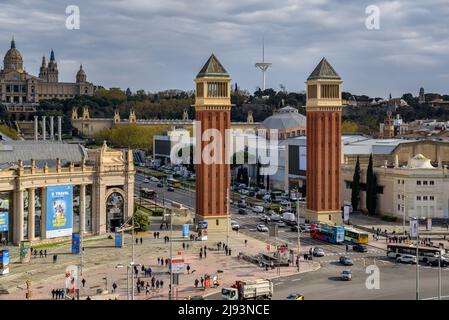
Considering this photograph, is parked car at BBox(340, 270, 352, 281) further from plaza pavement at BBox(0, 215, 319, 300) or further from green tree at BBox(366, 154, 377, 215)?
green tree at BBox(366, 154, 377, 215)

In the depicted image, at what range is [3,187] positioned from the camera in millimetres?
68938

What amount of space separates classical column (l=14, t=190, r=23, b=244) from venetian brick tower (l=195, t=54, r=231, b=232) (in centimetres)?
2336

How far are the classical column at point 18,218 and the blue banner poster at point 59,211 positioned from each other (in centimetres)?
302

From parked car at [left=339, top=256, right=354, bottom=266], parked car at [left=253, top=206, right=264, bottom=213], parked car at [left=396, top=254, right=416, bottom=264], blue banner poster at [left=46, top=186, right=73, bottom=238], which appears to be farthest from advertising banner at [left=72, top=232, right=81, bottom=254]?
parked car at [left=253, top=206, right=264, bottom=213]

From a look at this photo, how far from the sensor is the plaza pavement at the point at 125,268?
174 feet

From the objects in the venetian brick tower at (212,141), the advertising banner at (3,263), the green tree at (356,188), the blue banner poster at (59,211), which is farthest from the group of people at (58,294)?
the green tree at (356,188)

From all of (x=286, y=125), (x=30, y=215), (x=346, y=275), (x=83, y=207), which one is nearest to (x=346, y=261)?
(x=346, y=275)

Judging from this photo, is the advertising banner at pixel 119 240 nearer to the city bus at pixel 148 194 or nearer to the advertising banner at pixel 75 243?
the advertising banner at pixel 75 243

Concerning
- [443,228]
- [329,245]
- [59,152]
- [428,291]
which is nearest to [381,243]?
[329,245]

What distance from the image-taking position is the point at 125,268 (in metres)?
61.2

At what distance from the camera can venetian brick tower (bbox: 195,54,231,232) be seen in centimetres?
8438

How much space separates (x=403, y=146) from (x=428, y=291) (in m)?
59.0

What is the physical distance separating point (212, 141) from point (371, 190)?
25798mm
